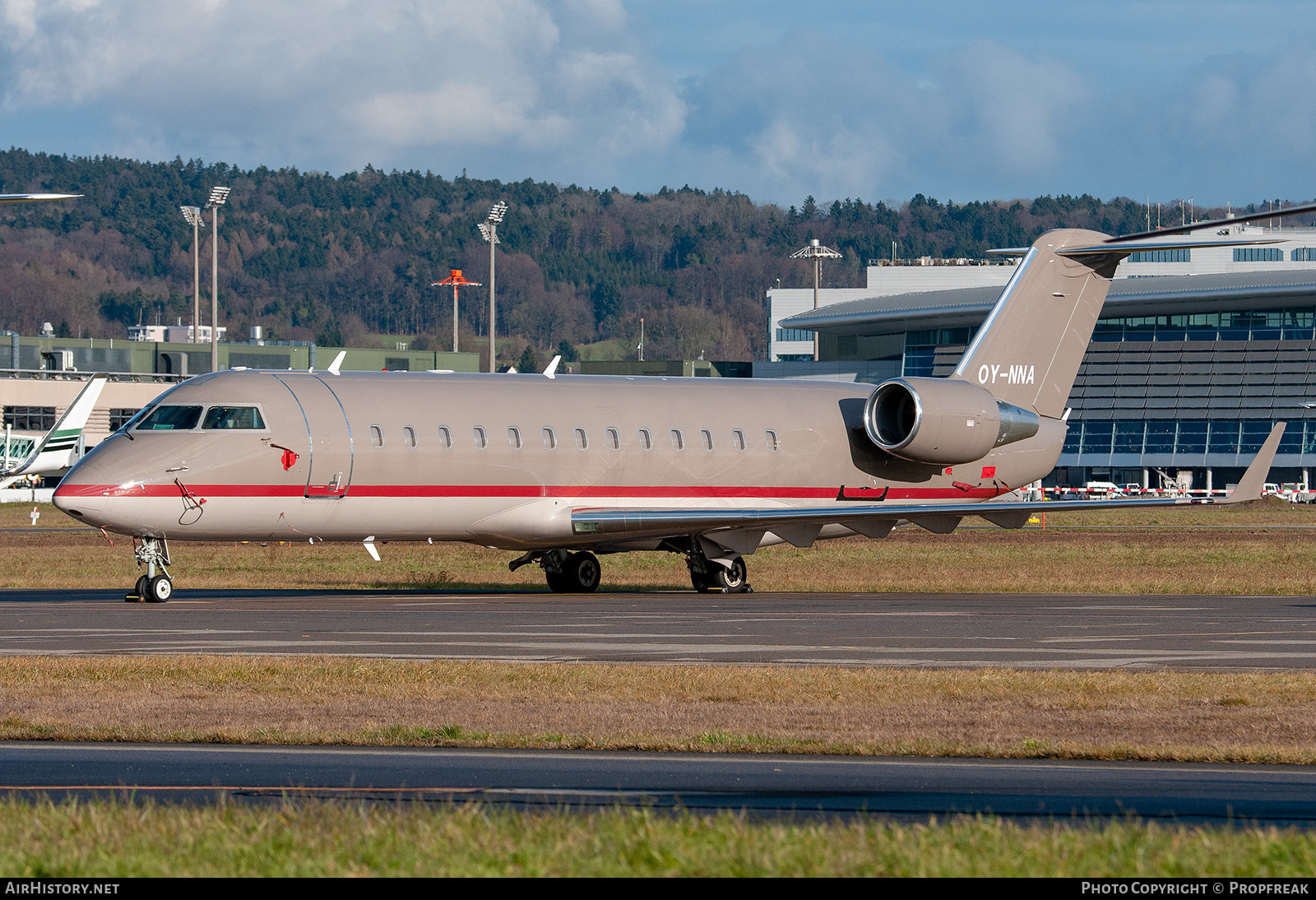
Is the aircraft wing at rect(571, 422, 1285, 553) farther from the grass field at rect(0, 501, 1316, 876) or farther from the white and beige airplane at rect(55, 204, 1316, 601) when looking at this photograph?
the grass field at rect(0, 501, 1316, 876)

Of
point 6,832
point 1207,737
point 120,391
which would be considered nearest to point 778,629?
point 1207,737

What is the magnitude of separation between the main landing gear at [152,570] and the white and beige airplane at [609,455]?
3 cm

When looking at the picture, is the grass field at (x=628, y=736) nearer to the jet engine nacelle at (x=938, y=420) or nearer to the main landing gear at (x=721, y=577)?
the jet engine nacelle at (x=938, y=420)

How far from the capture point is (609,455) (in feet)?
104

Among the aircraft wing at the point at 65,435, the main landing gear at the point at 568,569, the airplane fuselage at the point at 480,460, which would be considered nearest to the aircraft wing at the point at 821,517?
the airplane fuselage at the point at 480,460

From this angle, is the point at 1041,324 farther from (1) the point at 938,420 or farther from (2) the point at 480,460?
(2) the point at 480,460

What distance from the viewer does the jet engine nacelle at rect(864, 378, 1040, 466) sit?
33.5m

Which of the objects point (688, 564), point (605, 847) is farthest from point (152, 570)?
point (605, 847)

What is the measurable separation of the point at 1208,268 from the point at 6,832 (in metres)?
185

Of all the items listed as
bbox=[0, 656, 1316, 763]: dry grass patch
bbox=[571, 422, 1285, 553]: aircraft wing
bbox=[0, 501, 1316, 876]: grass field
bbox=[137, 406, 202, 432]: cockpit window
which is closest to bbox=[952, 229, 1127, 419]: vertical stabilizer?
bbox=[571, 422, 1285, 553]: aircraft wing

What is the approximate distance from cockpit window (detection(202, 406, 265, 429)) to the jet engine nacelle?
12878 mm

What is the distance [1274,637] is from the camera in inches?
861

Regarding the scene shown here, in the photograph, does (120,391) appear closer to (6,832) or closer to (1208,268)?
(6,832)

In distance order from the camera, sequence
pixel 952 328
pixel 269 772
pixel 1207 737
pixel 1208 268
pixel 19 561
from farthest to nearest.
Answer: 1. pixel 1208 268
2. pixel 952 328
3. pixel 19 561
4. pixel 1207 737
5. pixel 269 772
